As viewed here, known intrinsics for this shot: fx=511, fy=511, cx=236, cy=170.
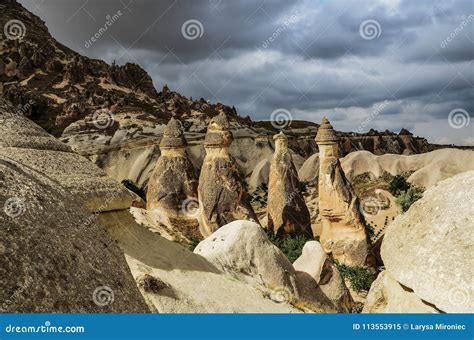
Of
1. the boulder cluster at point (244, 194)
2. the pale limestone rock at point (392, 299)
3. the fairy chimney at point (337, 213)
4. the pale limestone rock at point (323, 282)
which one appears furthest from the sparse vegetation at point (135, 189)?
the pale limestone rock at point (392, 299)

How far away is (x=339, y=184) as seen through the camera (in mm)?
17094

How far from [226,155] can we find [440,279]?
45.6 ft

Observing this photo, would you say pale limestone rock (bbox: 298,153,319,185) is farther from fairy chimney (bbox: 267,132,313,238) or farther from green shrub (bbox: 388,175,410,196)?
fairy chimney (bbox: 267,132,313,238)

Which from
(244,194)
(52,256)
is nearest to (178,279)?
(52,256)

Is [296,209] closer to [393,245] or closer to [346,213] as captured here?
[346,213]

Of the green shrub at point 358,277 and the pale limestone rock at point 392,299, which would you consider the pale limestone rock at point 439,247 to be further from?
the green shrub at point 358,277

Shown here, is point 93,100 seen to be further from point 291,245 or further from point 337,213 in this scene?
point 291,245

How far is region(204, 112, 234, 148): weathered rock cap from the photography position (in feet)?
56.3

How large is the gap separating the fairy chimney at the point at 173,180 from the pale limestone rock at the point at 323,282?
7516 mm

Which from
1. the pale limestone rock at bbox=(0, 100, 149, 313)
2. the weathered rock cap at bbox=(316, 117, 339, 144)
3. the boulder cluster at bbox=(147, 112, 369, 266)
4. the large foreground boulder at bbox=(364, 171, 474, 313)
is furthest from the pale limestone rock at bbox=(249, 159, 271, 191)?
the pale limestone rock at bbox=(0, 100, 149, 313)

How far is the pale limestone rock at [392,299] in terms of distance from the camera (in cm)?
362

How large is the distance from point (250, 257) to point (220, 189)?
23.0 ft

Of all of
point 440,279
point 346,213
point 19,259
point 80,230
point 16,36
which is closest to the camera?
point 19,259

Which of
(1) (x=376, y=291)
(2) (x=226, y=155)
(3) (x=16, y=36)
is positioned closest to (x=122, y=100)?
(3) (x=16, y=36)
